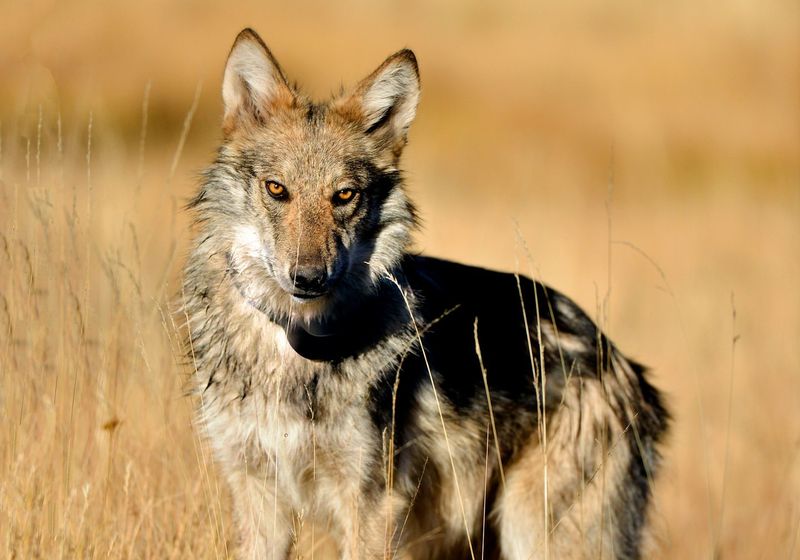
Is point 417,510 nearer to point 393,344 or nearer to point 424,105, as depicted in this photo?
point 393,344

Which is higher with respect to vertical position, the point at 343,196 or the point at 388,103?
the point at 388,103

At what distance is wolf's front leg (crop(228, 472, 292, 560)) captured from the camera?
4281mm

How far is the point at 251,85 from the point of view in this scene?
446 cm

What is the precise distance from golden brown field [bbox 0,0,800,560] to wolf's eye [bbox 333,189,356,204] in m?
0.78

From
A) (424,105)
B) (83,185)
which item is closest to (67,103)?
(83,185)

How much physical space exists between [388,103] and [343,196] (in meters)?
0.59

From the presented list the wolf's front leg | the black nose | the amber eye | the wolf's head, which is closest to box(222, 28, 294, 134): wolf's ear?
the wolf's head

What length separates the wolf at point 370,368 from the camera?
4.16 m

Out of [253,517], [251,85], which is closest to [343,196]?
[251,85]

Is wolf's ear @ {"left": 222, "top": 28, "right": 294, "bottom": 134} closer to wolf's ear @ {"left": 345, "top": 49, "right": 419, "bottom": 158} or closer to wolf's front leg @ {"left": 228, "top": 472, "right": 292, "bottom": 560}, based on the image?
wolf's ear @ {"left": 345, "top": 49, "right": 419, "bottom": 158}

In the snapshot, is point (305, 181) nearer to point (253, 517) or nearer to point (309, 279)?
point (309, 279)

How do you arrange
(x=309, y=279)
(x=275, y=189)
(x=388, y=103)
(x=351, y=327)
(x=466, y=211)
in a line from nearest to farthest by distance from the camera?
(x=309, y=279)
(x=275, y=189)
(x=351, y=327)
(x=388, y=103)
(x=466, y=211)

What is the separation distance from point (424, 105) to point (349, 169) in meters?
16.3

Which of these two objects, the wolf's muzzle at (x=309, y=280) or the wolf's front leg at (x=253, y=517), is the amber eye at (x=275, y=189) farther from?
the wolf's front leg at (x=253, y=517)
